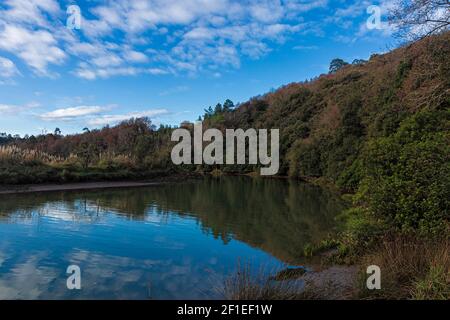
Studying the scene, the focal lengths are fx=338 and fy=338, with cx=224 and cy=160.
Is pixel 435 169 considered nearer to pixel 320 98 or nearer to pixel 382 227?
pixel 382 227

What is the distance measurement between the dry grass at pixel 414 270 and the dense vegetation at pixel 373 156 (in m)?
0.04

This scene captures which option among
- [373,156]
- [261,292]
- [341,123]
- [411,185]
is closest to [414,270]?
[261,292]

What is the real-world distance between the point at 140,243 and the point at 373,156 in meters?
6.78

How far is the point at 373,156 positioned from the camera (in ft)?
30.7

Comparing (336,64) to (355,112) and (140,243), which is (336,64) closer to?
(355,112)

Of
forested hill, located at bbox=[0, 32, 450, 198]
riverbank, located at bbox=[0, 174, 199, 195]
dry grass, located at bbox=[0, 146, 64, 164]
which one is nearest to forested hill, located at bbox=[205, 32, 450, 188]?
forested hill, located at bbox=[0, 32, 450, 198]

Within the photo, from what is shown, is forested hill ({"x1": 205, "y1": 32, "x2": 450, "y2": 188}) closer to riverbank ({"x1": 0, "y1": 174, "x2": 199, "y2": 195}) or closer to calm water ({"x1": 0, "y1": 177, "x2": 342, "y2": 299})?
calm water ({"x1": 0, "y1": 177, "x2": 342, "y2": 299})

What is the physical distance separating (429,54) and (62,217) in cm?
1284

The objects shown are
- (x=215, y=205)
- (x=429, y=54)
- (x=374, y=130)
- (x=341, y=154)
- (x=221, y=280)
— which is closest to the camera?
(x=221, y=280)

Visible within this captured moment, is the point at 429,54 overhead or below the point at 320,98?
below

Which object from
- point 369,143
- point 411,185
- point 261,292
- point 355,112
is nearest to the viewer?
point 261,292
